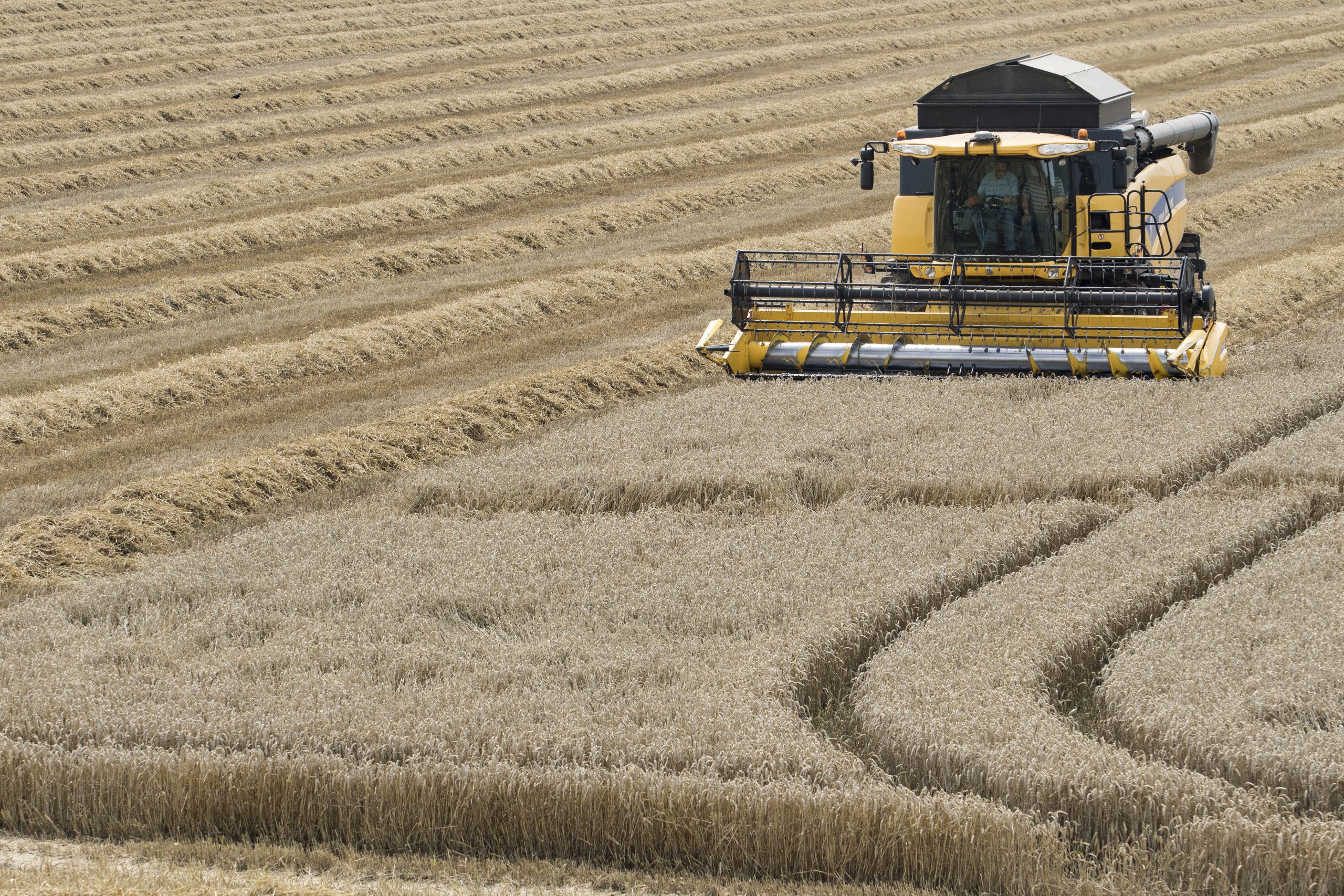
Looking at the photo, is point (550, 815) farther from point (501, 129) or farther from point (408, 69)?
point (408, 69)

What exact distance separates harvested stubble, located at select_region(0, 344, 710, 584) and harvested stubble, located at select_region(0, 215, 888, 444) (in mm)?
2019

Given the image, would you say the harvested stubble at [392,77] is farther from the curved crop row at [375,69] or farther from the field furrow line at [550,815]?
the field furrow line at [550,815]

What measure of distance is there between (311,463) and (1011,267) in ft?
19.6

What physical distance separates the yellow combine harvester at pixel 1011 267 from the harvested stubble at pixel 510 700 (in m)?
3.60

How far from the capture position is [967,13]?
38406 millimetres

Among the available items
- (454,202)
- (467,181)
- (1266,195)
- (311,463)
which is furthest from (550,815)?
(1266,195)

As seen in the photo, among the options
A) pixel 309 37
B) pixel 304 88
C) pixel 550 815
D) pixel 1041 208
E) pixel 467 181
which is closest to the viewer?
pixel 550 815

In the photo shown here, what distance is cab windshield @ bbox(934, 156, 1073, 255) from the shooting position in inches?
502

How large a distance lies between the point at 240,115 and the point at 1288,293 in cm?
1890

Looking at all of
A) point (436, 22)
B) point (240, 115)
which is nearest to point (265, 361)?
point (240, 115)

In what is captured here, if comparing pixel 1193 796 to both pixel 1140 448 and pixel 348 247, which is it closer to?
pixel 1140 448

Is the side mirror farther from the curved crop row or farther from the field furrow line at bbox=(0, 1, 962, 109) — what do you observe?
the field furrow line at bbox=(0, 1, 962, 109)

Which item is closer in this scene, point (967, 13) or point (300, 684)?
point (300, 684)

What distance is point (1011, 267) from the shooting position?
12.5m
